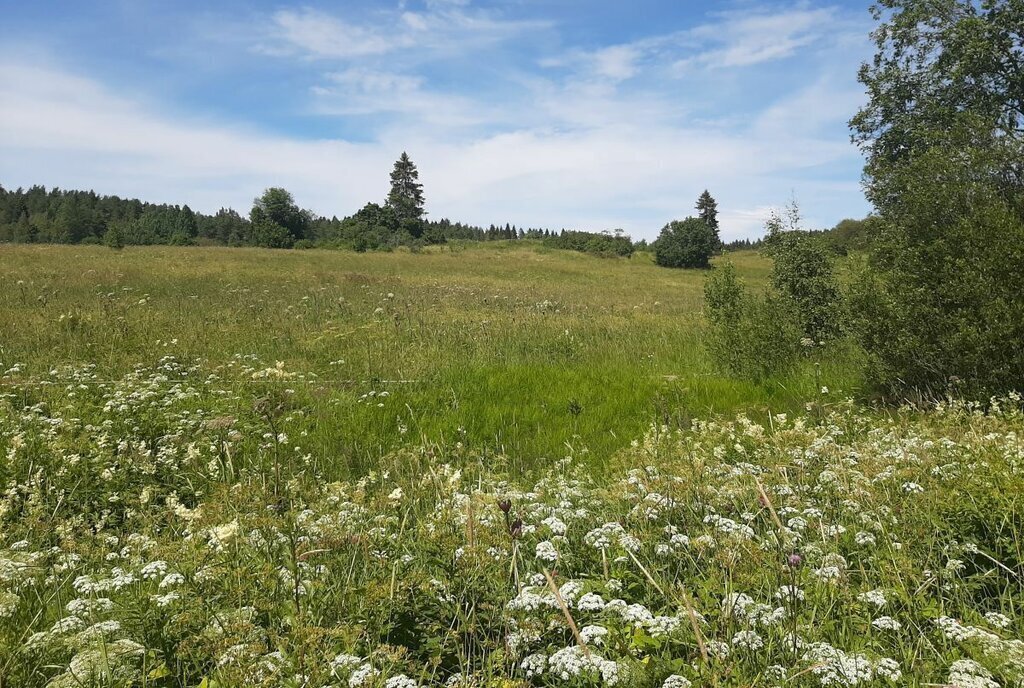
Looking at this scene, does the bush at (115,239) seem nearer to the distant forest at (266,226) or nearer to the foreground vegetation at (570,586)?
the distant forest at (266,226)

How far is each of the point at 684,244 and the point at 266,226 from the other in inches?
2297

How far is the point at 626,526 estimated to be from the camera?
136 inches

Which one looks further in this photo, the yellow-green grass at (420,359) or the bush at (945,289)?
the yellow-green grass at (420,359)

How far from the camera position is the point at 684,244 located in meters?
67.9

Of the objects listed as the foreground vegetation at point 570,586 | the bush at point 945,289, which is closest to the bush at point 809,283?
the bush at point 945,289

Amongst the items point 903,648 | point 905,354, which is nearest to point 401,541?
point 903,648

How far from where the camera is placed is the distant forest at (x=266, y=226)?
7506 cm

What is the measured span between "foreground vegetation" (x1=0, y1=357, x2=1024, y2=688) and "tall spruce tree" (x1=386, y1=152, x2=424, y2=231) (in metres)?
103

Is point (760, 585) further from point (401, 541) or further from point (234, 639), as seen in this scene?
point (234, 639)

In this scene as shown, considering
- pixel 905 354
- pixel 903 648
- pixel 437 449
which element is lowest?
pixel 437 449

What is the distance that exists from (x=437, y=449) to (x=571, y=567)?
348 cm

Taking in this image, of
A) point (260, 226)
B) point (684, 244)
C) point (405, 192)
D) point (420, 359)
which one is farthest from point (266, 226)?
point (420, 359)

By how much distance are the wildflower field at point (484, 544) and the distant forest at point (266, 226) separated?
5462cm

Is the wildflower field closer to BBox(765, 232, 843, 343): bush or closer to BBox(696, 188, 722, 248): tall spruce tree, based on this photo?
BBox(765, 232, 843, 343): bush
